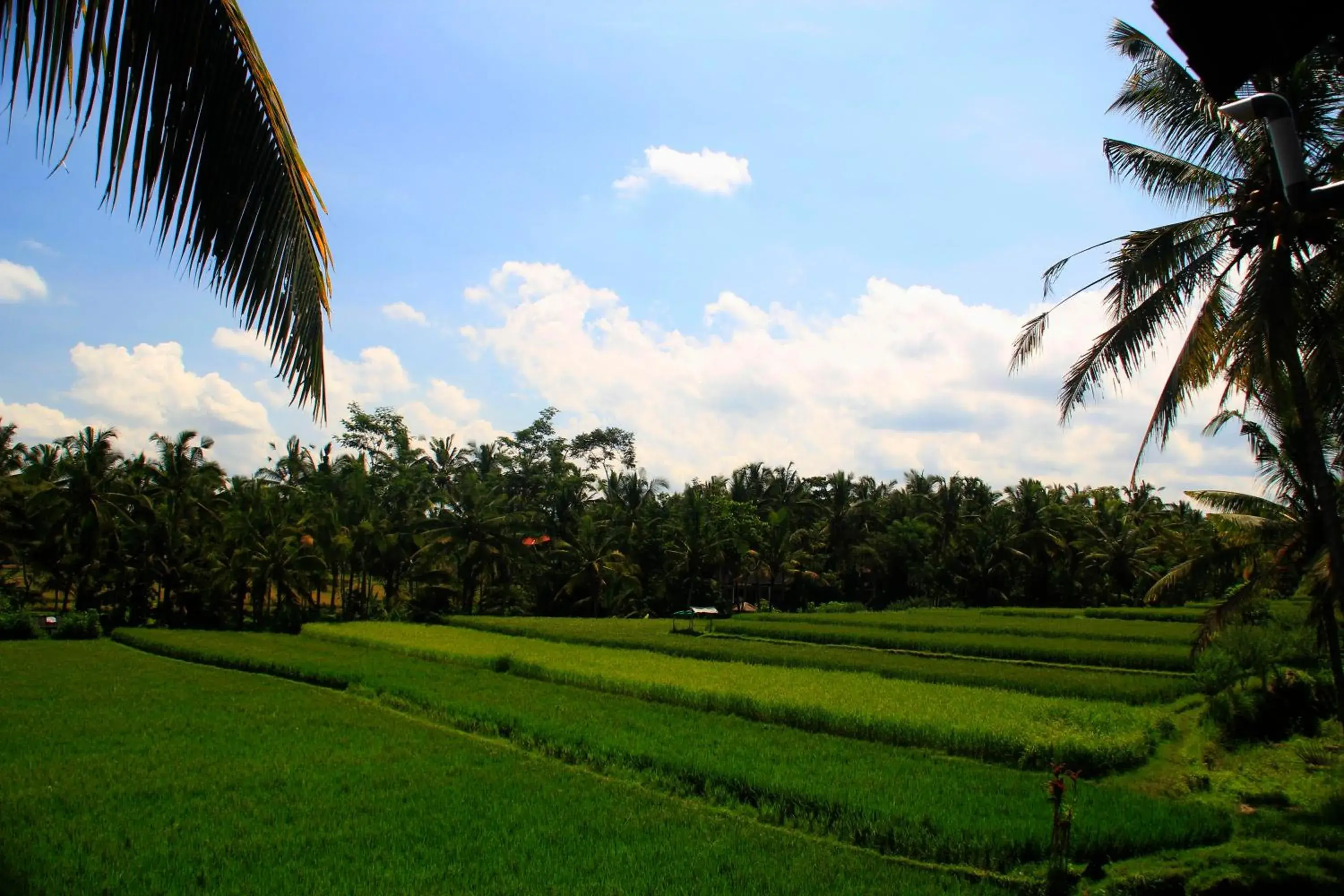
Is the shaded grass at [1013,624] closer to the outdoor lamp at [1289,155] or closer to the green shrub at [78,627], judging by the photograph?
the outdoor lamp at [1289,155]

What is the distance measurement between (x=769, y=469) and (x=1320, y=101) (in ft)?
131

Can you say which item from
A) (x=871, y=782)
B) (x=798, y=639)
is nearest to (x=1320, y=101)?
(x=871, y=782)

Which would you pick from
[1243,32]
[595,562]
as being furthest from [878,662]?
[595,562]

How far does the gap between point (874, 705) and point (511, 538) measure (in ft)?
80.6

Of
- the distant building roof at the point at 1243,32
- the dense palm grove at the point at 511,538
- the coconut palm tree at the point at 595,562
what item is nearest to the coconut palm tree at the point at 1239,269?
the distant building roof at the point at 1243,32

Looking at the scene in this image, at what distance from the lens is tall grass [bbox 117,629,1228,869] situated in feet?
24.6

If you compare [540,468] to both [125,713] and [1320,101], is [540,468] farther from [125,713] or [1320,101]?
[1320,101]

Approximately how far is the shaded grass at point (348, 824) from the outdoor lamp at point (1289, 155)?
5594 millimetres

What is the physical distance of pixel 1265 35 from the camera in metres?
3.70

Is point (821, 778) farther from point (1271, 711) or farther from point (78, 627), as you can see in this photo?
point (78, 627)

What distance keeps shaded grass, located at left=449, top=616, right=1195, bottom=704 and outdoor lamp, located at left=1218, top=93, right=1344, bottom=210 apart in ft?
47.2

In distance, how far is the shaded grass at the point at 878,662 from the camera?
1575 cm

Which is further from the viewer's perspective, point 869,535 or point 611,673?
point 869,535

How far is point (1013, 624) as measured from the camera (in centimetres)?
2764
